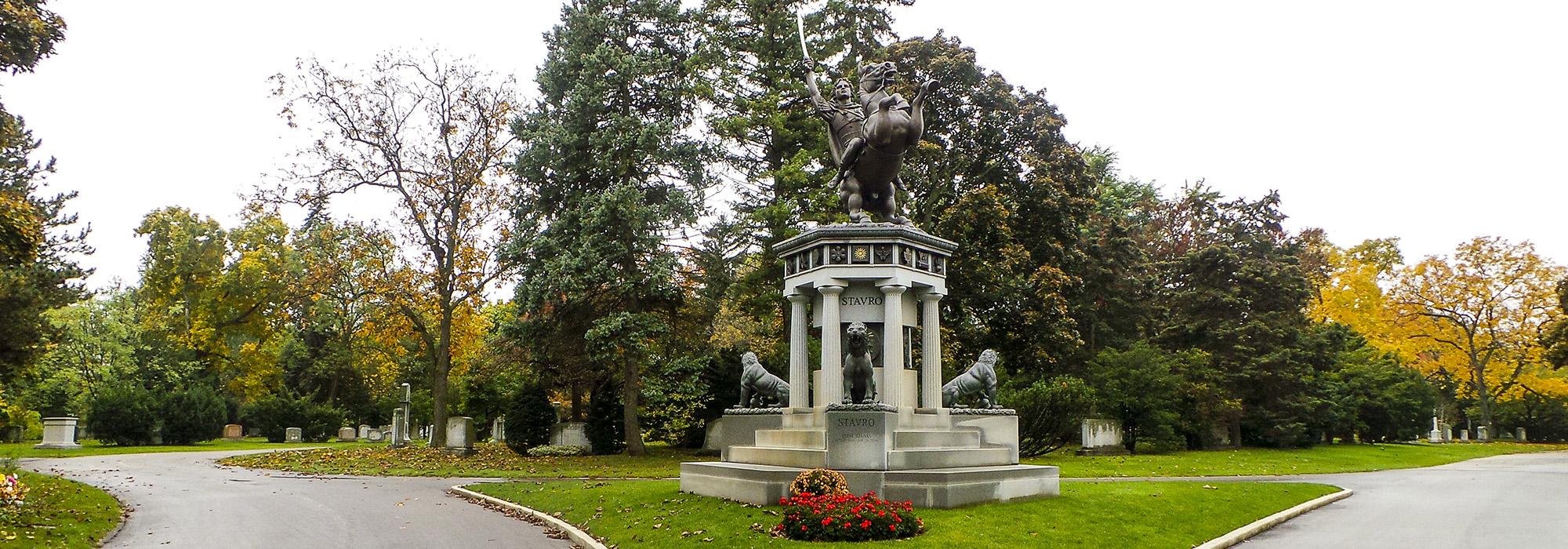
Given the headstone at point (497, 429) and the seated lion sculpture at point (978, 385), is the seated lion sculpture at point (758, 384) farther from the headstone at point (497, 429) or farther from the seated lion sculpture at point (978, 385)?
the headstone at point (497, 429)

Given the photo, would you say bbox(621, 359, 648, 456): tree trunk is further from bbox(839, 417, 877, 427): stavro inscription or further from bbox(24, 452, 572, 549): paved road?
bbox(839, 417, 877, 427): stavro inscription

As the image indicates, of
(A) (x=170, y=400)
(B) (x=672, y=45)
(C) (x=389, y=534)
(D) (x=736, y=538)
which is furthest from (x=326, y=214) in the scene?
(D) (x=736, y=538)

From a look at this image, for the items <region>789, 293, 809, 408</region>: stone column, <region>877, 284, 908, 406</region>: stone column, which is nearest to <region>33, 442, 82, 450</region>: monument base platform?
<region>789, 293, 809, 408</region>: stone column

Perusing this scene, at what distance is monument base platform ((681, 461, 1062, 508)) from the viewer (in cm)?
1122

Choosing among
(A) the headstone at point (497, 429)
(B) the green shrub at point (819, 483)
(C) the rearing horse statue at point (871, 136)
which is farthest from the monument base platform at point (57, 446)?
(B) the green shrub at point (819, 483)

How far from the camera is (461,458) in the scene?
27125 mm

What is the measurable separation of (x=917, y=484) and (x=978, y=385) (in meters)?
3.83

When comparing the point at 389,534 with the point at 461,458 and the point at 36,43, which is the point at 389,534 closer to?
the point at 36,43

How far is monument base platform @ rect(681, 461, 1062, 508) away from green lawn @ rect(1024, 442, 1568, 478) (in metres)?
6.95

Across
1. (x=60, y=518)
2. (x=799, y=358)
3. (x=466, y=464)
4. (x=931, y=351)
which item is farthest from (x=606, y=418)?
(x=60, y=518)

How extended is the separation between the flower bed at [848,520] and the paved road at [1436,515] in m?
4.10

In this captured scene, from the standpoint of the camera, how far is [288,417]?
163 ft

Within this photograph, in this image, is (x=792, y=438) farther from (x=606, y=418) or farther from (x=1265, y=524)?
(x=606, y=418)

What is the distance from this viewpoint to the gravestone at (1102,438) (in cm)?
2931
